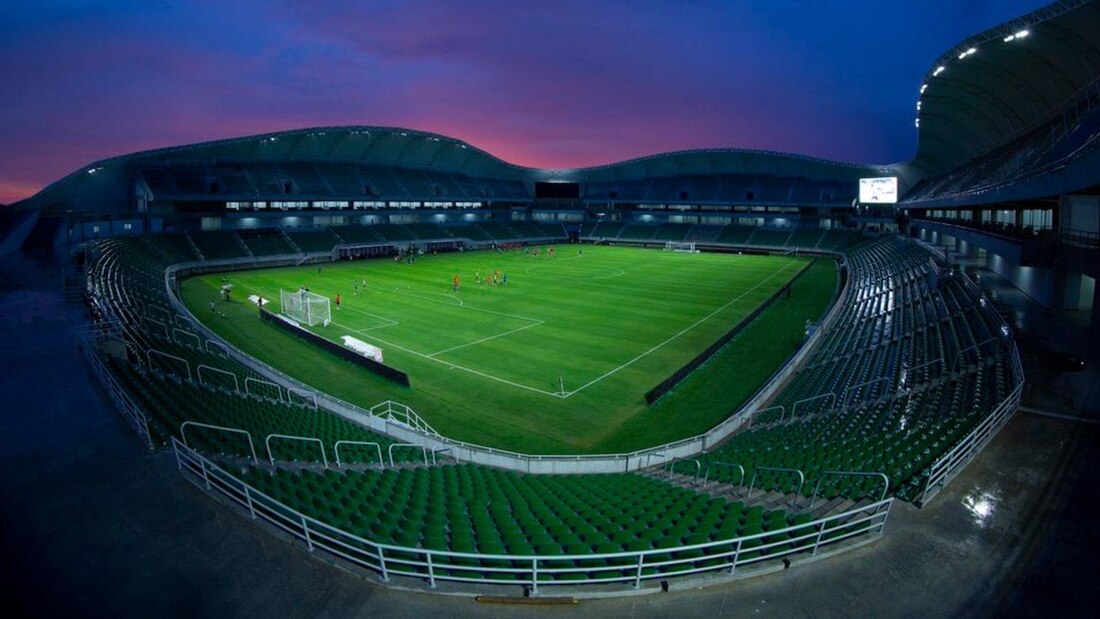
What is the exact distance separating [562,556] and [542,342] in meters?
24.4

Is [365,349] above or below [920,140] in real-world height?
below

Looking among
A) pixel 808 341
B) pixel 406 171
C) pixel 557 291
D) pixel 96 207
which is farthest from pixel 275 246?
pixel 808 341

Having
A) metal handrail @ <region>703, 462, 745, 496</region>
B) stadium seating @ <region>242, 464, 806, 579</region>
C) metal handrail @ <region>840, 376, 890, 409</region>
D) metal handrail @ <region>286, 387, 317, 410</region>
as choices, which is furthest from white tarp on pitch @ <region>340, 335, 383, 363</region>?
metal handrail @ <region>840, 376, 890, 409</region>

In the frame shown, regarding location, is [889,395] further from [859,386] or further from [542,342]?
[542,342]

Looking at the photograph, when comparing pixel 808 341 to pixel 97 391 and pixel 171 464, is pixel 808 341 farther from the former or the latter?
pixel 97 391

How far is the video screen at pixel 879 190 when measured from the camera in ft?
220

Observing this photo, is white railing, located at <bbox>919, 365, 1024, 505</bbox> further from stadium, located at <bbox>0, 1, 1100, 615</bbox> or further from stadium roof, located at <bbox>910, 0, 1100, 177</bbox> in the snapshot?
stadium roof, located at <bbox>910, 0, 1100, 177</bbox>

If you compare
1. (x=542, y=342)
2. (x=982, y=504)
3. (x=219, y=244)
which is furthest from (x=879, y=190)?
(x=219, y=244)

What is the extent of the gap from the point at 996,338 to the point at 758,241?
72154 millimetres

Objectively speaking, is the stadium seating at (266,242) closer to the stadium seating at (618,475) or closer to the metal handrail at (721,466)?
the stadium seating at (618,475)

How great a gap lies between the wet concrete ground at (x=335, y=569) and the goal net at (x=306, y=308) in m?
23.3

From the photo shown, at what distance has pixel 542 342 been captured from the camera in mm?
30812

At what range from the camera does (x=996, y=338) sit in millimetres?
18375

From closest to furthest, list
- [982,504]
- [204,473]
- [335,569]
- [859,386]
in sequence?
[335,569]
[204,473]
[982,504]
[859,386]
